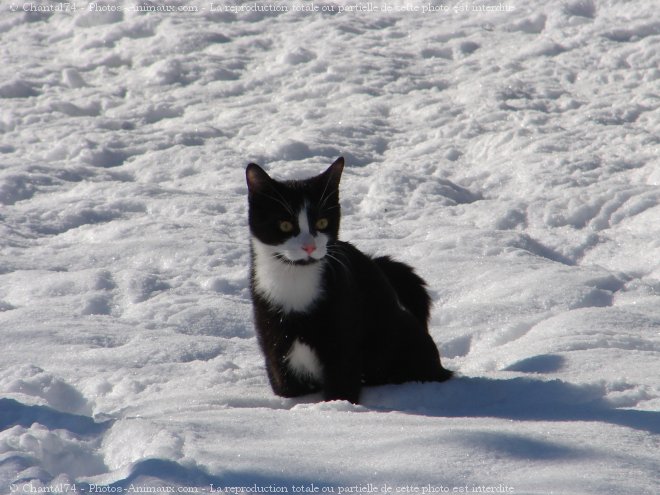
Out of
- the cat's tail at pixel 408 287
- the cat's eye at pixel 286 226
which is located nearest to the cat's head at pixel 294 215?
the cat's eye at pixel 286 226

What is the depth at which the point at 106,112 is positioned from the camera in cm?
884

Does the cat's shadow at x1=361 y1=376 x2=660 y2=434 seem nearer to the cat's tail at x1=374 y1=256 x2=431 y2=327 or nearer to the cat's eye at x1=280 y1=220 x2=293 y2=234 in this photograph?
the cat's tail at x1=374 y1=256 x2=431 y2=327

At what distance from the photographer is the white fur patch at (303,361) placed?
11.9 feet

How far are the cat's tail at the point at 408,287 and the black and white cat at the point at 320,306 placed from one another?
323 mm

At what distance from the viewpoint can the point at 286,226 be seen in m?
3.60

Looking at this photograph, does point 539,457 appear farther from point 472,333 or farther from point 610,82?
point 610,82

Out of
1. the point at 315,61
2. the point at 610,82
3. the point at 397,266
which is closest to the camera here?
the point at 397,266

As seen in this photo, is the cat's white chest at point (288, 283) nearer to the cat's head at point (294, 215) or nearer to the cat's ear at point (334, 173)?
the cat's head at point (294, 215)

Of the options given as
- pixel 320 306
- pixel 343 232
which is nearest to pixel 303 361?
pixel 320 306

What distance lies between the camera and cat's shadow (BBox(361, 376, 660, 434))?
315 centimetres

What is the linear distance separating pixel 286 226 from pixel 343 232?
2867mm

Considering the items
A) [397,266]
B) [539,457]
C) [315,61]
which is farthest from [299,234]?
[315,61]

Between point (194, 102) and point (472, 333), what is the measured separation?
17.7ft

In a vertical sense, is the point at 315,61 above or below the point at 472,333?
above
